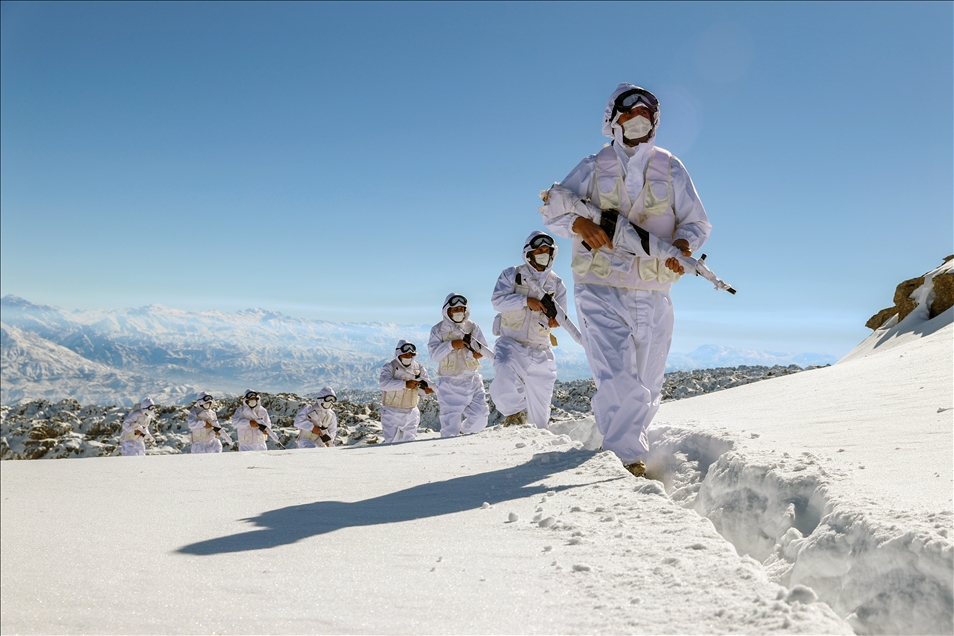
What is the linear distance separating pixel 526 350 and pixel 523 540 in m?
5.21

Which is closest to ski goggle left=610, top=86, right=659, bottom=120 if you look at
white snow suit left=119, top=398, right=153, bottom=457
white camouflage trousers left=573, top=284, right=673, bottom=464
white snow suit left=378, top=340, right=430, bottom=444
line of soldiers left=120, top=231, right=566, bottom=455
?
white camouflage trousers left=573, top=284, right=673, bottom=464

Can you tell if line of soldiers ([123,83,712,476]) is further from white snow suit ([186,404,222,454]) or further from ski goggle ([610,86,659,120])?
white snow suit ([186,404,222,454])

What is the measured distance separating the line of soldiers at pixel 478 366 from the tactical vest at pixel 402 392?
0.02 m

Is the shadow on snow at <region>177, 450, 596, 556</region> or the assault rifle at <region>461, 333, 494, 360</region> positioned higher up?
the assault rifle at <region>461, 333, 494, 360</region>

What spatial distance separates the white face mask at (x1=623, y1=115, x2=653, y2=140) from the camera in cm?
414

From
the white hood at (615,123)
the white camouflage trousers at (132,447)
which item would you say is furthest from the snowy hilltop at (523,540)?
the white camouflage trousers at (132,447)

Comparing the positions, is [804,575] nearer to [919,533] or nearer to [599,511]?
[919,533]

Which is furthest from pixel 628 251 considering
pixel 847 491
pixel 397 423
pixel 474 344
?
pixel 397 423

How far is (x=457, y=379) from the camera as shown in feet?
30.5

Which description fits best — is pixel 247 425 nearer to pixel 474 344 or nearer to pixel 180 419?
pixel 474 344

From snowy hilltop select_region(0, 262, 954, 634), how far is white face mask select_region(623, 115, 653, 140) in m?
2.00

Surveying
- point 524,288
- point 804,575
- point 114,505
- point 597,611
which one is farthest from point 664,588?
point 524,288

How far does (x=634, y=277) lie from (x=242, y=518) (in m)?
2.81

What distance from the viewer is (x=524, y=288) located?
7.16 meters
